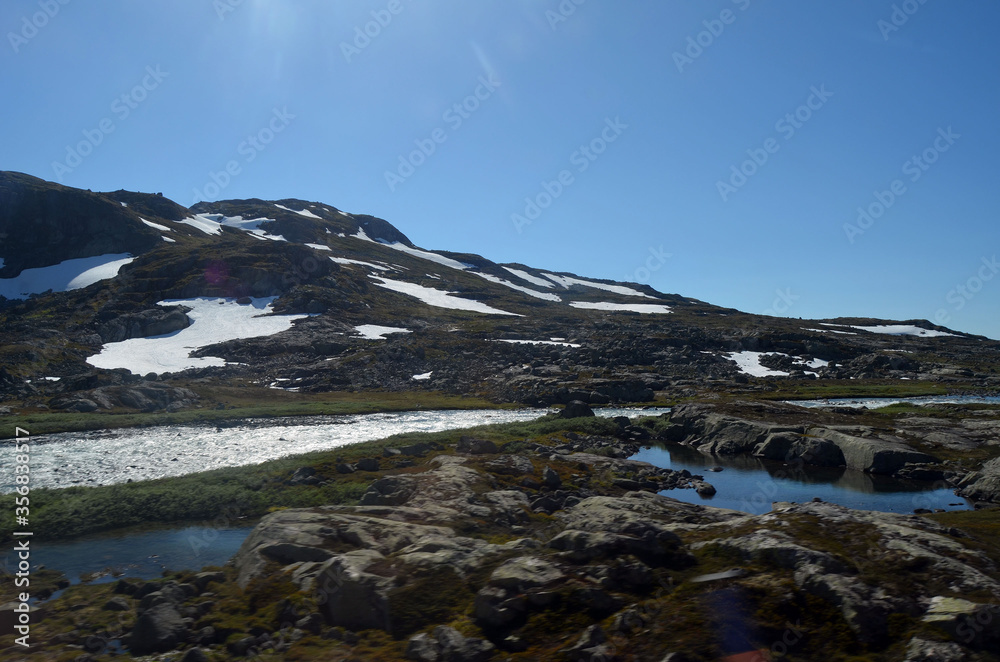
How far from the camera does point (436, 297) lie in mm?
185375

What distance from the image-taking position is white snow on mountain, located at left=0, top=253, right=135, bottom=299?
469ft

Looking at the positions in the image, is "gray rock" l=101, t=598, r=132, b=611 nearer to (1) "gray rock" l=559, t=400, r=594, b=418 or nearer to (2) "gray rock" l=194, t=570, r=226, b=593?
(2) "gray rock" l=194, t=570, r=226, b=593

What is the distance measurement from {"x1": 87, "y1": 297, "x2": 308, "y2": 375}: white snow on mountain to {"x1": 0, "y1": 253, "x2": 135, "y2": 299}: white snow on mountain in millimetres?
33210

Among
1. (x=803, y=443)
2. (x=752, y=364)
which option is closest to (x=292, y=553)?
(x=803, y=443)

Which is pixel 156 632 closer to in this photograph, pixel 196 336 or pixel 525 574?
pixel 525 574

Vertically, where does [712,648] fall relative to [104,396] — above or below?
below

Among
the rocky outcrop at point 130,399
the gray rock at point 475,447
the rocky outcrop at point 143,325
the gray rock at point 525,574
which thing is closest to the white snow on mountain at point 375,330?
the rocky outcrop at point 143,325

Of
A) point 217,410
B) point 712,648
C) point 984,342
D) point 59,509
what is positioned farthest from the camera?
point 984,342

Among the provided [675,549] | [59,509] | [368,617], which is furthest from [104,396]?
[675,549]

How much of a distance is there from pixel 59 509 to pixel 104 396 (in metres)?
51.9

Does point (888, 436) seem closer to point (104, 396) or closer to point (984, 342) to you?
point (104, 396)

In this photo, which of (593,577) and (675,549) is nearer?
(593,577)

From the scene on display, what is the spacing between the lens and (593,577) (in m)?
15.2

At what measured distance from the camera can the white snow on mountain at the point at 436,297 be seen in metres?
177
